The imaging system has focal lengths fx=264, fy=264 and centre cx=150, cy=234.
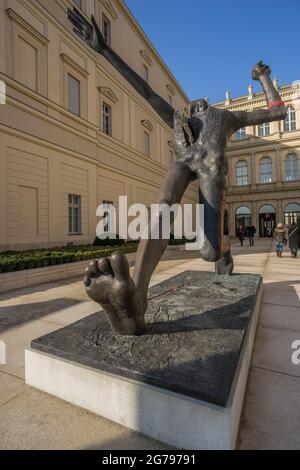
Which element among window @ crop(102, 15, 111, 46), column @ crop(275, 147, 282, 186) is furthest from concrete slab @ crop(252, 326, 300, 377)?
column @ crop(275, 147, 282, 186)

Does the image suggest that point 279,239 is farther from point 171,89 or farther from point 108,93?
point 171,89

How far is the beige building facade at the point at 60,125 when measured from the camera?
10.1m

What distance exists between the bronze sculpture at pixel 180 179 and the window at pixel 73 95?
11.0 metres

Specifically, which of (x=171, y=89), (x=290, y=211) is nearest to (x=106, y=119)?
(x=171, y=89)

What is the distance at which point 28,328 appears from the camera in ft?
11.7

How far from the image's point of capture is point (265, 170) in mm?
35188

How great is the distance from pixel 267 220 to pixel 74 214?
93.5ft

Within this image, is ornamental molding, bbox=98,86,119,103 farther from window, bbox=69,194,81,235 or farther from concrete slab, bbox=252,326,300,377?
concrete slab, bbox=252,326,300,377

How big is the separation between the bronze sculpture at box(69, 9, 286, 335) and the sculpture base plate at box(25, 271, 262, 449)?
11.9 inches

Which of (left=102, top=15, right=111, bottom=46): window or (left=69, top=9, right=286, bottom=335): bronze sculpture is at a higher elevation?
(left=102, top=15, right=111, bottom=46): window

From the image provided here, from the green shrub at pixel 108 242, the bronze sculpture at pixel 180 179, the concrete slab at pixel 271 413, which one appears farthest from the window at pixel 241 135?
the concrete slab at pixel 271 413

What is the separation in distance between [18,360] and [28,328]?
3.04 feet

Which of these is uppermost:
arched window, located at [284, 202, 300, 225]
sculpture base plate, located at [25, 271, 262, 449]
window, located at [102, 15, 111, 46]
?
window, located at [102, 15, 111, 46]

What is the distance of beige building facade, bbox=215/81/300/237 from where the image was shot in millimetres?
33219
